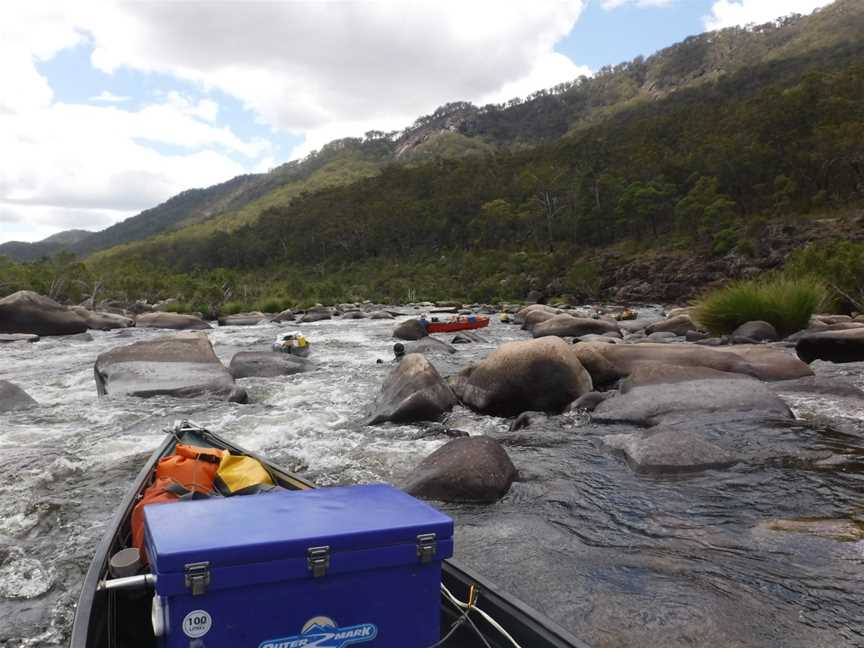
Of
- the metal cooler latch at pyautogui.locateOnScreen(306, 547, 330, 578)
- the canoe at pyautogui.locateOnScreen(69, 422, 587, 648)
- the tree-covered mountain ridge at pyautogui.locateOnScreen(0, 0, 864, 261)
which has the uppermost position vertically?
Answer: the tree-covered mountain ridge at pyautogui.locateOnScreen(0, 0, 864, 261)

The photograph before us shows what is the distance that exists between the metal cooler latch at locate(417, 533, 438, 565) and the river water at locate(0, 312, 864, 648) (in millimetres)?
1631

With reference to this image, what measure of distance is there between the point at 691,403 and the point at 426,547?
6.35m

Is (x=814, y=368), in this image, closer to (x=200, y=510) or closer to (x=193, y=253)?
(x=200, y=510)

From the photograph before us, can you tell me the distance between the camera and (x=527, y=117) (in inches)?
6324

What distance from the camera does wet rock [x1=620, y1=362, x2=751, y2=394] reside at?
332 inches

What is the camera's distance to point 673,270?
144 feet

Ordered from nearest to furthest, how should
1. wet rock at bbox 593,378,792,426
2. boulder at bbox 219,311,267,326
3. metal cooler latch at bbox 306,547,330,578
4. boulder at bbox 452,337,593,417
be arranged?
metal cooler latch at bbox 306,547,330,578, wet rock at bbox 593,378,792,426, boulder at bbox 452,337,593,417, boulder at bbox 219,311,267,326

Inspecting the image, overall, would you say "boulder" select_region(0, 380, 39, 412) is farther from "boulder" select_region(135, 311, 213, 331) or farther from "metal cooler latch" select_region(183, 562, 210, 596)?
"boulder" select_region(135, 311, 213, 331)

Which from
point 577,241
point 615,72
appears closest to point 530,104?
point 615,72

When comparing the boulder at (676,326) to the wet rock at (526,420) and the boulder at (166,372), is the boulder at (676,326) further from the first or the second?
the boulder at (166,372)

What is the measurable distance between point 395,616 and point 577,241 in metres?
58.3

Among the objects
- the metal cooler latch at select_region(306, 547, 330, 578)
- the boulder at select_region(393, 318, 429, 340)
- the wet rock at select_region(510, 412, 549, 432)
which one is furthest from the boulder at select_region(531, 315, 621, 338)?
the metal cooler latch at select_region(306, 547, 330, 578)

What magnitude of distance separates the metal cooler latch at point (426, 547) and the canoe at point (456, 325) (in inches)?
737

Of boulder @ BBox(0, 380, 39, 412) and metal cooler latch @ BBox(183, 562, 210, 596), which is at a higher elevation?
metal cooler latch @ BBox(183, 562, 210, 596)
